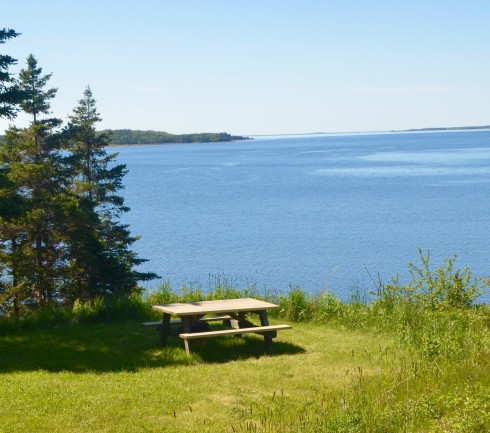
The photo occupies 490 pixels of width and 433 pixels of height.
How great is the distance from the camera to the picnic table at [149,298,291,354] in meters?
9.06

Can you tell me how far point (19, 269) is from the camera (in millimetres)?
24797

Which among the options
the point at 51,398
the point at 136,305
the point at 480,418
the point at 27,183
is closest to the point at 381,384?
the point at 480,418

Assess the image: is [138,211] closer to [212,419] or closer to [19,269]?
[19,269]

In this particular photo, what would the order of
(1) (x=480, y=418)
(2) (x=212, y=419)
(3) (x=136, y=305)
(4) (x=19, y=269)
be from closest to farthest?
1. (1) (x=480, y=418)
2. (2) (x=212, y=419)
3. (3) (x=136, y=305)
4. (4) (x=19, y=269)

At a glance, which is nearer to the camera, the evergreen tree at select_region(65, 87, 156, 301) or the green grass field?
the green grass field

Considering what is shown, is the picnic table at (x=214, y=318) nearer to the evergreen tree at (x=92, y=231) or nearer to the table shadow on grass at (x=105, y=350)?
the table shadow on grass at (x=105, y=350)

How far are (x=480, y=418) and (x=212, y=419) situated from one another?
8.10 ft

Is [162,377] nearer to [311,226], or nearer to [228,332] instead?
[228,332]

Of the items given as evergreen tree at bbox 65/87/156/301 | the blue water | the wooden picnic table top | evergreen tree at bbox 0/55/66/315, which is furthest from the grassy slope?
evergreen tree at bbox 0/55/66/315

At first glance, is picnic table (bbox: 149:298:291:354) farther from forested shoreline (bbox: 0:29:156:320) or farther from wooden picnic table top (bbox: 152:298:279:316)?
forested shoreline (bbox: 0:29:156:320)

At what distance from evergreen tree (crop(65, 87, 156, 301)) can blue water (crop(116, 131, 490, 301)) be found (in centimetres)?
387

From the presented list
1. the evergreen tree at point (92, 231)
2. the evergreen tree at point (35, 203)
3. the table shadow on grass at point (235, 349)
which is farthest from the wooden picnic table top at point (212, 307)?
the evergreen tree at point (35, 203)

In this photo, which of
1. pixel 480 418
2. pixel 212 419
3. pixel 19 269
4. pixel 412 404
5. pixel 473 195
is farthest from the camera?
pixel 473 195

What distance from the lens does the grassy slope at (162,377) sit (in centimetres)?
640
